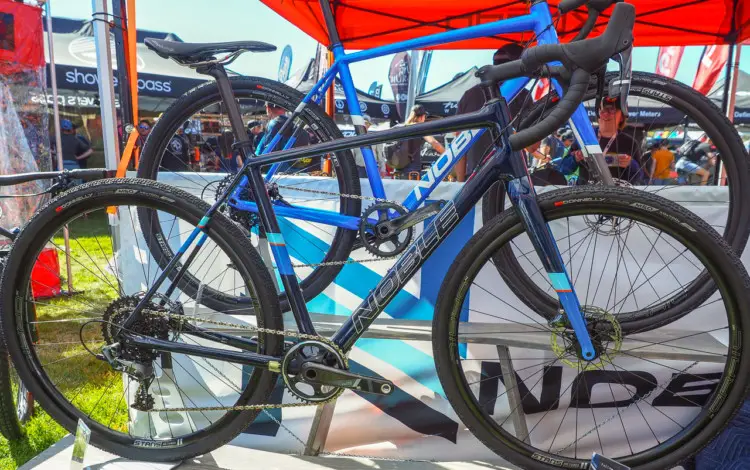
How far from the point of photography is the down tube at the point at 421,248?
1433mm

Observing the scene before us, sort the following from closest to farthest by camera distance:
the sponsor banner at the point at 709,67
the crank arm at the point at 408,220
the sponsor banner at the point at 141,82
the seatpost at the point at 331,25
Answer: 1. the crank arm at the point at 408,220
2. the seatpost at the point at 331,25
3. the sponsor banner at the point at 709,67
4. the sponsor banner at the point at 141,82

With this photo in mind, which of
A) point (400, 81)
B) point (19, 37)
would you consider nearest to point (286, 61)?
point (400, 81)

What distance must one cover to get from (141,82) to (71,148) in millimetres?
2403

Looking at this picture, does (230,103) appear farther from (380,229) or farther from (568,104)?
(568,104)

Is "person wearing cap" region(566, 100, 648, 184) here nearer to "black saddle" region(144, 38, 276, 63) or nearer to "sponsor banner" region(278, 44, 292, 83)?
"black saddle" region(144, 38, 276, 63)

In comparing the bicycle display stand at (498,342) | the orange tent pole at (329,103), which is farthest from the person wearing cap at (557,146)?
the orange tent pole at (329,103)

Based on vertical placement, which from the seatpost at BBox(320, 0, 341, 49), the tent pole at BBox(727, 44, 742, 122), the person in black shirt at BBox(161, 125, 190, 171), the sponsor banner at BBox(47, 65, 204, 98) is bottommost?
the person in black shirt at BBox(161, 125, 190, 171)

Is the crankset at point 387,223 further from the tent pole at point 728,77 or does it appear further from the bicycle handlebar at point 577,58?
the tent pole at point 728,77

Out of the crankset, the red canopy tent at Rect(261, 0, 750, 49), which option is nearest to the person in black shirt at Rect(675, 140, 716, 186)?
the red canopy tent at Rect(261, 0, 750, 49)

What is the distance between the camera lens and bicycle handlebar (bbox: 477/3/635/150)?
114 cm

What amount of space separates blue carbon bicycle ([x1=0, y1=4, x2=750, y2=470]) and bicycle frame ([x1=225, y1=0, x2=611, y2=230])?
0.21 meters

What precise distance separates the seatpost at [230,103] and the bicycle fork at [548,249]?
88cm

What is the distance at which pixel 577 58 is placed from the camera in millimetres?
1181

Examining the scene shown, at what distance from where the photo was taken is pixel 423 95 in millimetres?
10992
